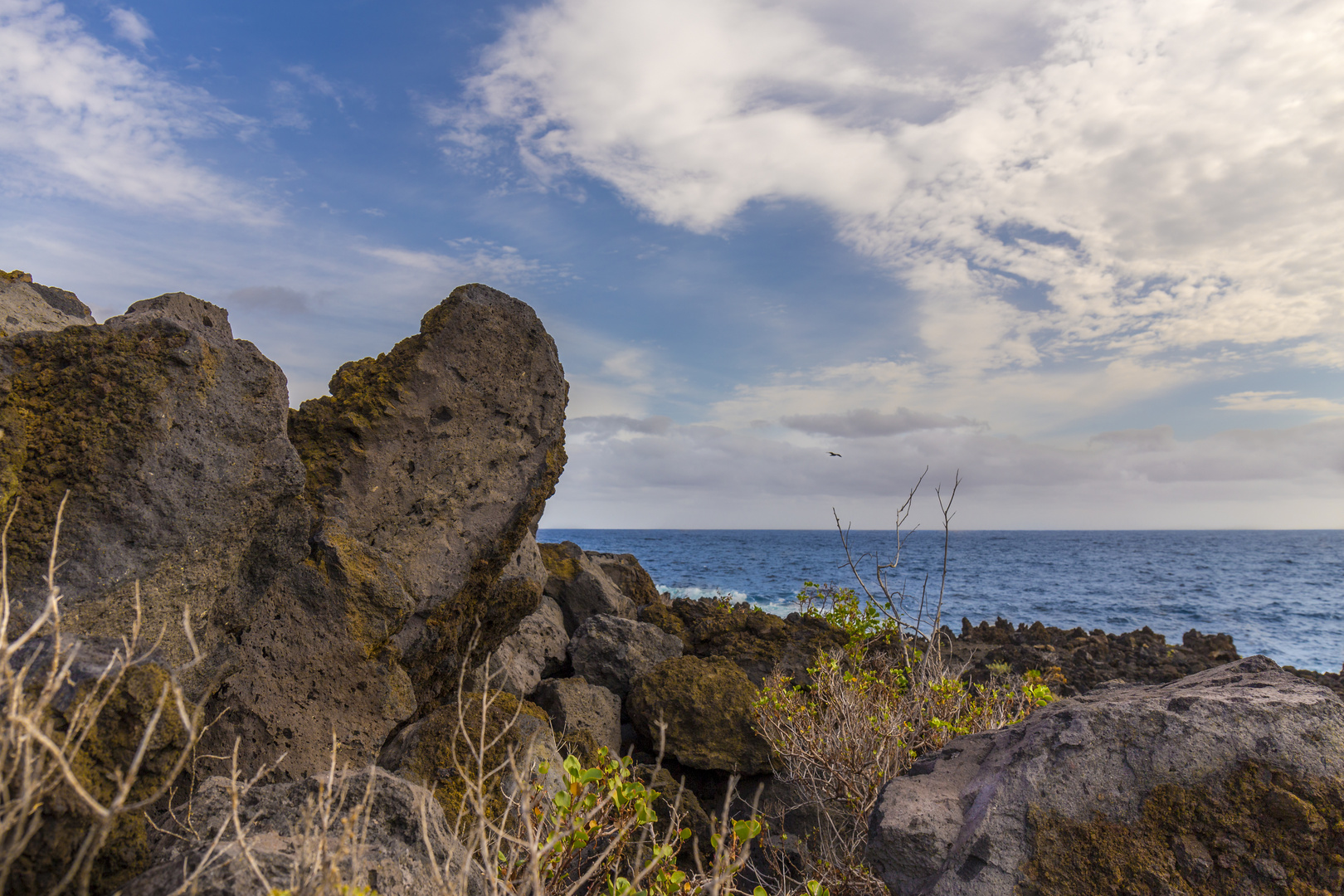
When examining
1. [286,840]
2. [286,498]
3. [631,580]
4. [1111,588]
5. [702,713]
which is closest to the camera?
[286,840]

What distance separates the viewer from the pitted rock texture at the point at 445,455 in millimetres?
5871

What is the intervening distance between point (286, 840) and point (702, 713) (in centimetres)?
492

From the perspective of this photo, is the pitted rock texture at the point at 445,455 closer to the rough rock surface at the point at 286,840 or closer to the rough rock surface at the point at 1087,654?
the rough rock surface at the point at 286,840

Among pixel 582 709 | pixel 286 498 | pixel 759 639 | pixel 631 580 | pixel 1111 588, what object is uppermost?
pixel 286 498

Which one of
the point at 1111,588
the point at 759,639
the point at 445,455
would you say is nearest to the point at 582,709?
the point at 445,455

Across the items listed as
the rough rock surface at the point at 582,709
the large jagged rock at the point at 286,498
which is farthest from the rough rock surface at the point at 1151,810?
the rough rock surface at the point at 582,709

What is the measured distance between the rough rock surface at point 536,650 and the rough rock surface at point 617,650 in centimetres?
36

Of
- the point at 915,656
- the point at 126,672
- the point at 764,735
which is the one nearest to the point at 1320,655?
the point at 915,656

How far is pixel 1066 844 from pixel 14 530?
17.3 ft

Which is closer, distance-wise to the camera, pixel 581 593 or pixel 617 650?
pixel 617 650

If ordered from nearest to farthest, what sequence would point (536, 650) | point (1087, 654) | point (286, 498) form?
point (286, 498) < point (536, 650) < point (1087, 654)

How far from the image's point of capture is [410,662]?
5.92 m

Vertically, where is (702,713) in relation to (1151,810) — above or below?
below

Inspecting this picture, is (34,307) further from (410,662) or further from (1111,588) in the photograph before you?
(1111,588)
